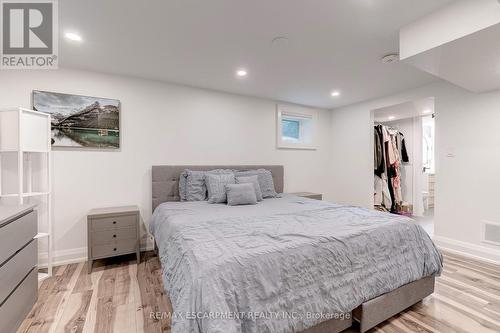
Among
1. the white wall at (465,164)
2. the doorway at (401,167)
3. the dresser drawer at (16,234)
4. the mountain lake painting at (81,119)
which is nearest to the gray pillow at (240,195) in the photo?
the mountain lake painting at (81,119)

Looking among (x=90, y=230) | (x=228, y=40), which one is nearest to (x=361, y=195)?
(x=228, y=40)

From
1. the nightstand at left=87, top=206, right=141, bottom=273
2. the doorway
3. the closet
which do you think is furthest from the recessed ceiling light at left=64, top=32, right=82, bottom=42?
the closet

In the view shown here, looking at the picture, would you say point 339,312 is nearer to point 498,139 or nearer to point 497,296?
point 497,296

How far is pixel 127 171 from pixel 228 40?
80.9 inches

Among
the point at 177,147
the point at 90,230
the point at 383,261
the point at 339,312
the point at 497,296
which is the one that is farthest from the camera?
the point at 177,147

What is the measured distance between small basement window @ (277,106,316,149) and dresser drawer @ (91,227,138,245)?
266 cm

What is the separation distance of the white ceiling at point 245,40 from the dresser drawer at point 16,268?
183cm

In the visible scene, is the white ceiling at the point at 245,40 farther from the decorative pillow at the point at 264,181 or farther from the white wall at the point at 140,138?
the decorative pillow at the point at 264,181

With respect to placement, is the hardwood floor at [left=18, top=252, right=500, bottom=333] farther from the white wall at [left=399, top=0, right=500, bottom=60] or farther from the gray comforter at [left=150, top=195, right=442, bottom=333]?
the white wall at [left=399, top=0, right=500, bottom=60]

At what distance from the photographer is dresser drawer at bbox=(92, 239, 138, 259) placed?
2518 mm

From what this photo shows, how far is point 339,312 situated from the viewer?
146 centimetres

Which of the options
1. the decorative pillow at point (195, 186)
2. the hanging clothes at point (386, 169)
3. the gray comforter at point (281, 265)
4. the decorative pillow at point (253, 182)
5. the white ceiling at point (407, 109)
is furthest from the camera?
the hanging clothes at point (386, 169)

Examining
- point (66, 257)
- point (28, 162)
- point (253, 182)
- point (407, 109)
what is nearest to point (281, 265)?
point (253, 182)

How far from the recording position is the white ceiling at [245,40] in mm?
1721
